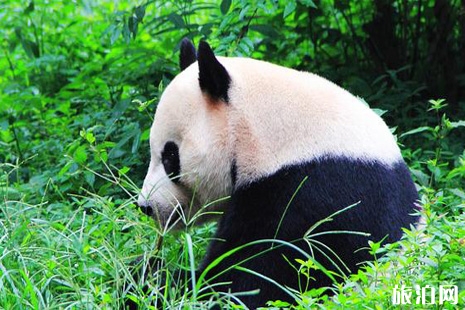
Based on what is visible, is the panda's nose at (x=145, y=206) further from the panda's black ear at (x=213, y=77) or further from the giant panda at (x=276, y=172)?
the panda's black ear at (x=213, y=77)

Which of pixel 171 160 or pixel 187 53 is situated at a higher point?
pixel 187 53

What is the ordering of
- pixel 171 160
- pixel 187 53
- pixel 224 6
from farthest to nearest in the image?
pixel 224 6 < pixel 187 53 < pixel 171 160

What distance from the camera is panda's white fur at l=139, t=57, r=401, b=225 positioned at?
374 centimetres

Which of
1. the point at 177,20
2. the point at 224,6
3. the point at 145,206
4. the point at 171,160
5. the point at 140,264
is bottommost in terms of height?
the point at 140,264

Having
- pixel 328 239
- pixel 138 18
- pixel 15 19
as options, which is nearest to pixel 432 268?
pixel 328 239

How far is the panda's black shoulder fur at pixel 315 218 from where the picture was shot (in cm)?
363

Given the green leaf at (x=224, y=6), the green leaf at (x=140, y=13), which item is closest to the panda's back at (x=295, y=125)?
the green leaf at (x=224, y=6)

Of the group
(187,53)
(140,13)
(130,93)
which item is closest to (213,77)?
(187,53)

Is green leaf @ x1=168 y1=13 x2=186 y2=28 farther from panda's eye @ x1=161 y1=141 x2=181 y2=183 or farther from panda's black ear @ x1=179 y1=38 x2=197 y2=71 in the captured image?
panda's eye @ x1=161 y1=141 x2=181 y2=183

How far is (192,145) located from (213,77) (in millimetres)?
331

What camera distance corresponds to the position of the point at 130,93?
6.30 meters

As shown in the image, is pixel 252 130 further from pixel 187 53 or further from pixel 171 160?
pixel 187 53

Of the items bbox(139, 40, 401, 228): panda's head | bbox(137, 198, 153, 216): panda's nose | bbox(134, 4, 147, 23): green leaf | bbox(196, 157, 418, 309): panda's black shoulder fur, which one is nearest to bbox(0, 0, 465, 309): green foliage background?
bbox(134, 4, 147, 23): green leaf

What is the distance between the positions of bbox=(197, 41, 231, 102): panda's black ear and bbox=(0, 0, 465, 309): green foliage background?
0.56 metres
